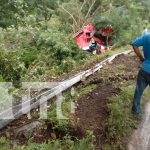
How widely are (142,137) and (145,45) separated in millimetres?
1770

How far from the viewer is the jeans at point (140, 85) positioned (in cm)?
787

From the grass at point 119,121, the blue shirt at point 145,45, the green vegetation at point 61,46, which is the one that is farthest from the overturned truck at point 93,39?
the blue shirt at point 145,45

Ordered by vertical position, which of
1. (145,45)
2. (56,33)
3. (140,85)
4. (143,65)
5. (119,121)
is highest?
(145,45)

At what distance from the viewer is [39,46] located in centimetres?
1605

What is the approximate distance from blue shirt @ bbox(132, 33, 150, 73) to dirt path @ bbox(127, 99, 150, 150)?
3.86ft

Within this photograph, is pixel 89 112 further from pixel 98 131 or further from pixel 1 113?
pixel 1 113

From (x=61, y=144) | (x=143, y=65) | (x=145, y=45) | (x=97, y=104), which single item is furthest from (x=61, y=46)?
(x=61, y=144)

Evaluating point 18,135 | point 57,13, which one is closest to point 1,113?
point 18,135

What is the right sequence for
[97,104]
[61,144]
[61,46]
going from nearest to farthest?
[61,144] < [97,104] < [61,46]

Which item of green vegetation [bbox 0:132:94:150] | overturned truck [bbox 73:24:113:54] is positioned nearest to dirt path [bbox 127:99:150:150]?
green vegetation [bbox 0:132:94:150]

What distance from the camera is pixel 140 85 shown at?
8000 mm

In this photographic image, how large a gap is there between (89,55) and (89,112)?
7.58m

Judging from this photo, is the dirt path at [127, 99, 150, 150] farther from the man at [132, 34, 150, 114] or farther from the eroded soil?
the eroded soil

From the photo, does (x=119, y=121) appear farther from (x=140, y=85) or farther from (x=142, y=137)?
(x=140, y=85)
